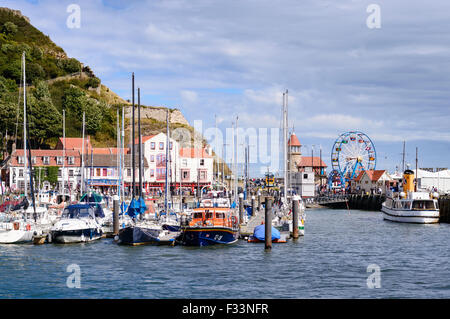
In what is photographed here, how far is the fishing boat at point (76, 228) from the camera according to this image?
40719 mm

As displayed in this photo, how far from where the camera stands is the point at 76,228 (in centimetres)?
4100

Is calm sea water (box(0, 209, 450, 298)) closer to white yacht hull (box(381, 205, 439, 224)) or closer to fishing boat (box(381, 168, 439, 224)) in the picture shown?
white yacht hull (box(381, 205, 439, 224))

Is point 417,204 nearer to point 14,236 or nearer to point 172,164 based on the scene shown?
point 14,236

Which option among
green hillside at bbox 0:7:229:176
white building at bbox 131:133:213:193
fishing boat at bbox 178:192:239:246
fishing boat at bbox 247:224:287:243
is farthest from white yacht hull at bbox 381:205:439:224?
green hillside at bbox 0:7:229:176

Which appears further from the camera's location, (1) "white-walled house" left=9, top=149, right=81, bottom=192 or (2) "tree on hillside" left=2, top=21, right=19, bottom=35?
(2) "tree on hillside" left=2, top=21, right=19, bottom=35

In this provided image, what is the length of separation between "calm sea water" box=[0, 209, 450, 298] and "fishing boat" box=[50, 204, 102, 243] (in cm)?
72

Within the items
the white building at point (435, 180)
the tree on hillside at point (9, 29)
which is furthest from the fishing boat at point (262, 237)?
the tree on hillside at point (9, 29)

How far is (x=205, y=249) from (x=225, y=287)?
38.4 ft

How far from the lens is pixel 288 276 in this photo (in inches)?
1146

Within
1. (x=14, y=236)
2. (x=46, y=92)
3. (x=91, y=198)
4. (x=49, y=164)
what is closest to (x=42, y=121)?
(x=49, y=164)

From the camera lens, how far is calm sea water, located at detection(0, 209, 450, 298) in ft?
83.4

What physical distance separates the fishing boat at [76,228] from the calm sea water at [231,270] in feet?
2.38

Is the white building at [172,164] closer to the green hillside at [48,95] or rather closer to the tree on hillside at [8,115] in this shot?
the green hillside at [48,95]
